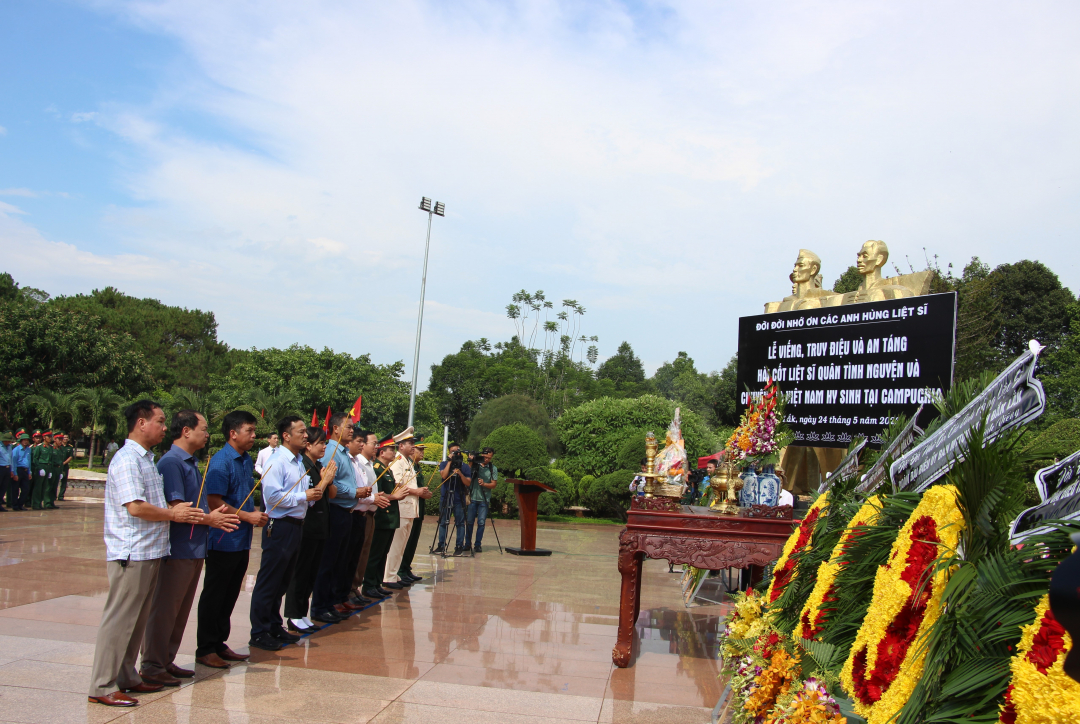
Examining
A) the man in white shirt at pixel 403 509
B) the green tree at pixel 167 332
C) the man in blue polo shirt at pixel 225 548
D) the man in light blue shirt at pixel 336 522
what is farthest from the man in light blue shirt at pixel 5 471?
the green tree at pixel 167 332

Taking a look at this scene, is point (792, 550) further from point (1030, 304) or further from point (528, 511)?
point (1030, 304)

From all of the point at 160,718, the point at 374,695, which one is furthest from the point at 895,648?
the point at 160,718

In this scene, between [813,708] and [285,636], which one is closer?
[813,708]

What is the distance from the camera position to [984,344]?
78.3 feet

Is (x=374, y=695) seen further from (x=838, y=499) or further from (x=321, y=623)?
(x=838, y=499)

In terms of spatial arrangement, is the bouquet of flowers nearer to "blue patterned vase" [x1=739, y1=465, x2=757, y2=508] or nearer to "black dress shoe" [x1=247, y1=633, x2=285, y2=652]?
"blue patterned vase" [x1=739, y1=465, x2=757, y2=508]

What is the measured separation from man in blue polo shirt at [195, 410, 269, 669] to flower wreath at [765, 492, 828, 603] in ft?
11.1

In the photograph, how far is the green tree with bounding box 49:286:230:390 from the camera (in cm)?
4866

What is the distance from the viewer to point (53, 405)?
87.9 feet

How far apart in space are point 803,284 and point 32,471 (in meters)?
15.6

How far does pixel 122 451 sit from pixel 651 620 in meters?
5.28

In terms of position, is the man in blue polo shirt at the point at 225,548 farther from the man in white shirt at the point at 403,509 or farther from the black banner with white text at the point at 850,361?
the black banner with white text at the point at 850,361

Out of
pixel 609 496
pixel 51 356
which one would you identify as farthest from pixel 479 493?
pixel 51 356

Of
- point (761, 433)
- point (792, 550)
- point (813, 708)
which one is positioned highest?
point (761, 433)
